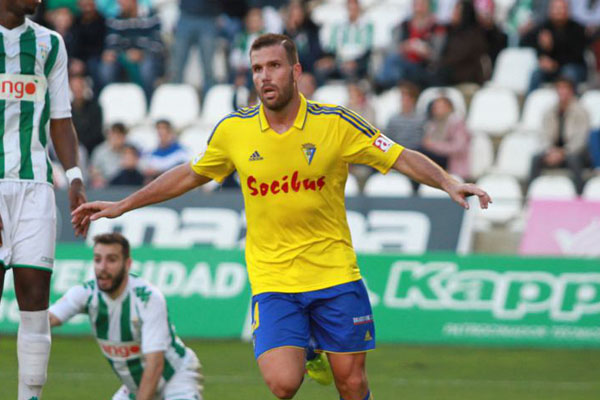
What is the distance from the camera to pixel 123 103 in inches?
700

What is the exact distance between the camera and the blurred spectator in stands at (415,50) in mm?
16906

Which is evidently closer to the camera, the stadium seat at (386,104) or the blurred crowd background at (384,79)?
the blurred crowd background at (384,79)

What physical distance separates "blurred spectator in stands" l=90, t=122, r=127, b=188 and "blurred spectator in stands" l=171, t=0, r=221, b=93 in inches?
81.4

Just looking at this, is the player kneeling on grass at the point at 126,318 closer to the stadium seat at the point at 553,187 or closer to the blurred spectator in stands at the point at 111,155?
the stadium seat at the point at 553,187

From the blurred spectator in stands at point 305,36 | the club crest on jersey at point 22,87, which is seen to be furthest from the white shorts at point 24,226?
the blurred spectator in stands at point 305,36

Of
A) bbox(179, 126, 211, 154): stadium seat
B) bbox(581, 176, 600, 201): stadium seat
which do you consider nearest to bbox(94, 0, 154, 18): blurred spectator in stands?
bbox(179, 126, 211, 154): stadium seat

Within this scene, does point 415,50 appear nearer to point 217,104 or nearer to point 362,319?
point 217,104

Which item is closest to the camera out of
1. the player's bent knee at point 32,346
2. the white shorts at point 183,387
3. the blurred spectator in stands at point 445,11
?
the player's bent knee at point 32,346

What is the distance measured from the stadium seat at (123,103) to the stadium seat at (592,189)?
6.41 meters

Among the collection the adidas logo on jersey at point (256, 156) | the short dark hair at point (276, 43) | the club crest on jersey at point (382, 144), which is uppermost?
the short dark hair at point (276, 43)

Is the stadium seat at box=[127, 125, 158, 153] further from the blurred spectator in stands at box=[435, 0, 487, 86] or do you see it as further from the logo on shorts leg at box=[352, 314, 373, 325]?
the logo on shorts leg at box=[352, 314, 373, 325]

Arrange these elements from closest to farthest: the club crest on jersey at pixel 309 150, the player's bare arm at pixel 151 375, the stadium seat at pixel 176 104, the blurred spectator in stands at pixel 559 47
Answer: the club crest on jersey at pixel 309 150
the player's bare arm at pixel 151 375
the blurred spectator in stands at pixel 559 47
the stadium seat at pixel 176 104

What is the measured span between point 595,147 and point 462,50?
99.4 inches

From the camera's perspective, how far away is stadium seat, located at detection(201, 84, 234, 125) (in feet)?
56.4
